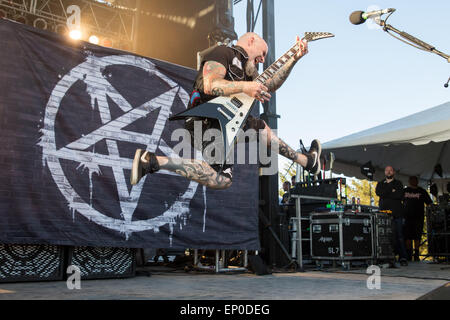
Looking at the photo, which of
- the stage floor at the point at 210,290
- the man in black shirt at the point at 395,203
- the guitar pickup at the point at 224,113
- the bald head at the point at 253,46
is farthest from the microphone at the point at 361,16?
the man in black shirt at the point at 395,203

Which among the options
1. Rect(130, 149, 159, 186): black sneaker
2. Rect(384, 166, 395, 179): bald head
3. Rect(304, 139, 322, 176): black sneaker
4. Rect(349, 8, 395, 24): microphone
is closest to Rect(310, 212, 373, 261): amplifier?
Rect(384, 166, 395, 179): bald head

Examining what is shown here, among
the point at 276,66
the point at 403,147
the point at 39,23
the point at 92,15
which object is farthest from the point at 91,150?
the point at 92,15

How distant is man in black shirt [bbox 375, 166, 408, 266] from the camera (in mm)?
8164

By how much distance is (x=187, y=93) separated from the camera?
599 cm

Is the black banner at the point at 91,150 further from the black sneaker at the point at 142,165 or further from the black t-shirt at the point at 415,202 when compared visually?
the black t-shirt at the point at 415,202

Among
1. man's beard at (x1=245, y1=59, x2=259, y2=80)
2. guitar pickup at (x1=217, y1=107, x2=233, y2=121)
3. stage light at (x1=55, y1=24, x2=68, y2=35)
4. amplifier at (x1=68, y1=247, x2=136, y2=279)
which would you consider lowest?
amplifier at (x1=68, y1=247, x2=136, y2=279)

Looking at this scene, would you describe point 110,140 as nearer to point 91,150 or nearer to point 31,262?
point 91,150

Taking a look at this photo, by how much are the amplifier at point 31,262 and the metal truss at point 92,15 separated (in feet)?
26.1

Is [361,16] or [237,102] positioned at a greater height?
[361,16]

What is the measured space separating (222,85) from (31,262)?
2.89 metres

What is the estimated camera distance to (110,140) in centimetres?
513

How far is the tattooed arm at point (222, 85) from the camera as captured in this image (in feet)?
10.7

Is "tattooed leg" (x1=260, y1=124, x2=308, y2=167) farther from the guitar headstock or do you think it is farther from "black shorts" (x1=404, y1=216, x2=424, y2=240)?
"black shorts" (x1=404, y1=216, x2=424, y2=240)
